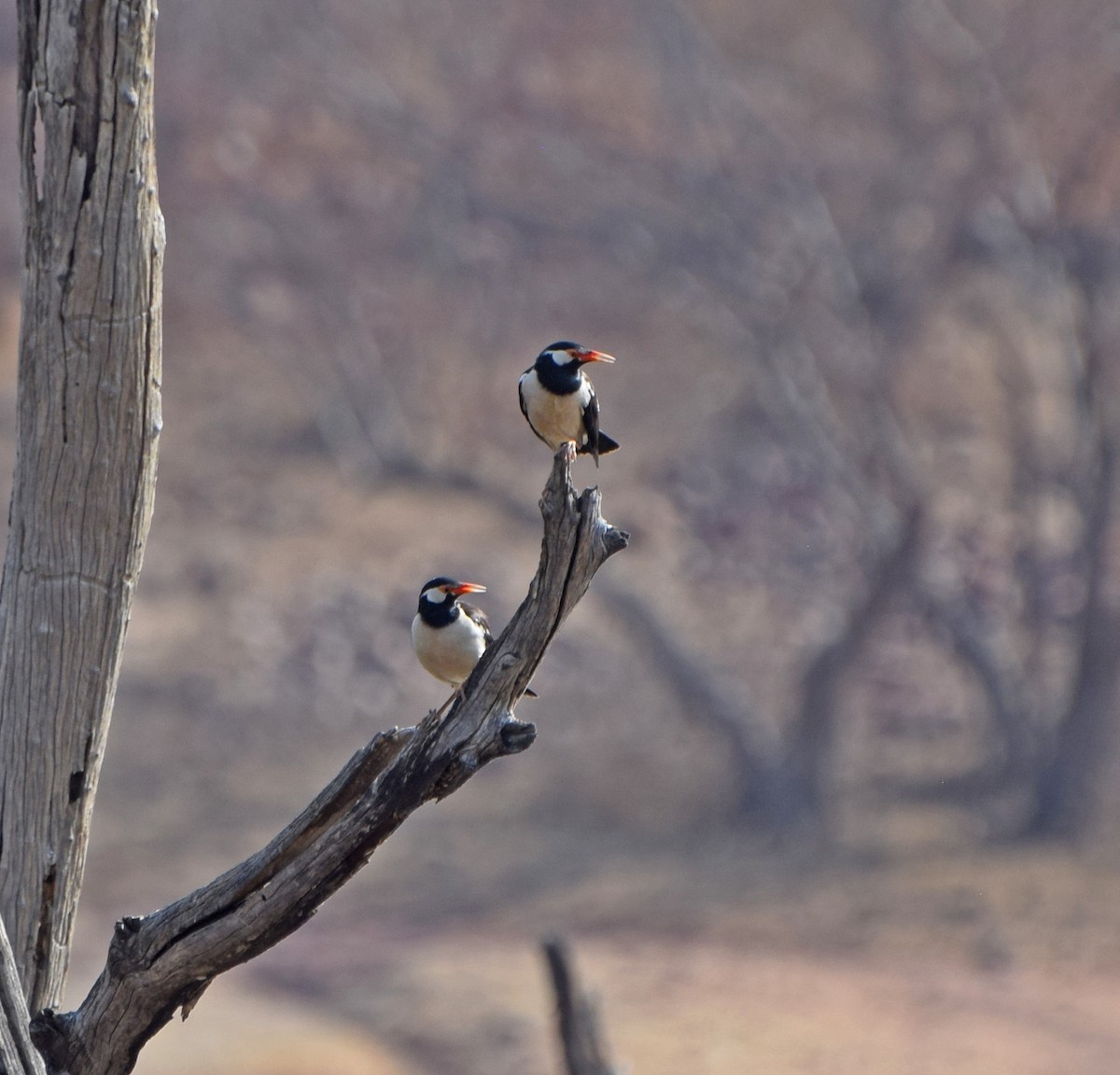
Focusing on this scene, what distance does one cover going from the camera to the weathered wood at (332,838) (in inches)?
132

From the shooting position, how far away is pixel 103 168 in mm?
3742

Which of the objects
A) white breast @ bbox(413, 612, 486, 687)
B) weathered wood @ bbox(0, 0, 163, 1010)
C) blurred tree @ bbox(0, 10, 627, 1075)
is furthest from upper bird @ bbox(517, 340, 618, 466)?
weathered wood @ bbox(0, 0, 163, 1010)

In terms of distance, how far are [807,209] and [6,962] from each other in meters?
11.4

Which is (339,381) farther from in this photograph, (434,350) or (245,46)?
(245,46)

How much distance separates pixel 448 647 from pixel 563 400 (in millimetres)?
822

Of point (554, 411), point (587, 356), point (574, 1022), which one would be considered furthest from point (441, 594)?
point (574, 1022)

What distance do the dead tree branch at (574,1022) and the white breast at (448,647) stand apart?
1484mm

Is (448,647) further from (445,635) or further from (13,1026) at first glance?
(13,1026)

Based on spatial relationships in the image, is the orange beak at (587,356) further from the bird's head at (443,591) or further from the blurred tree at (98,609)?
the blurred tree at (98,609)

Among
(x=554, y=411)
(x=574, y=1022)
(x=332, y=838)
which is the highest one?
(x=554, y=411)

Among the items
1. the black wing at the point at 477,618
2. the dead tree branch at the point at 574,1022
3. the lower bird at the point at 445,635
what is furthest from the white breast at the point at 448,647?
the dead tree branch at the point at 574,1022

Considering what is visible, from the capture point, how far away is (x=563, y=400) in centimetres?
489

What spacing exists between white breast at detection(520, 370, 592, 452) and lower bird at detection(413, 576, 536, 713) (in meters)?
0.55

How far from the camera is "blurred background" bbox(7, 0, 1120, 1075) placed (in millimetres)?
11750
